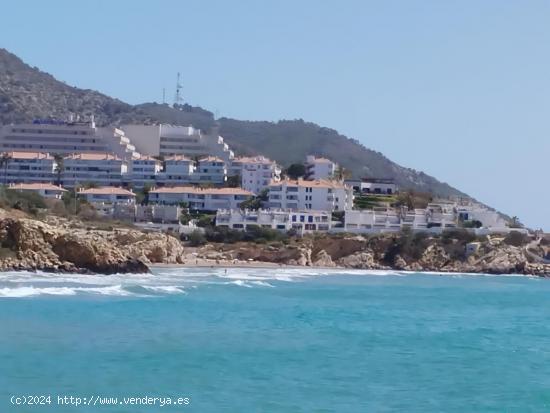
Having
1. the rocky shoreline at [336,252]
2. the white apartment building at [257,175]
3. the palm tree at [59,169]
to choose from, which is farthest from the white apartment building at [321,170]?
the palm tree at [59,169]

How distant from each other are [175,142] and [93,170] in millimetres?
16214

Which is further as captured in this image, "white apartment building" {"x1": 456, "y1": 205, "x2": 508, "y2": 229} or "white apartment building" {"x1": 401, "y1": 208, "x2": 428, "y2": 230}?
"white apartment building" {"x1": 456, "y1": 205, "x2": 508, "y2": 229}

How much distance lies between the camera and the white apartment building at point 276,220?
85.9m

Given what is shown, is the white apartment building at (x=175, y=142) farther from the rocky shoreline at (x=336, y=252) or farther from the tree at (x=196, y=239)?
the rocky shoreline at (x=336, y=252)

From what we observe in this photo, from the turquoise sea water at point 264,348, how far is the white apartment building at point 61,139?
197 ft

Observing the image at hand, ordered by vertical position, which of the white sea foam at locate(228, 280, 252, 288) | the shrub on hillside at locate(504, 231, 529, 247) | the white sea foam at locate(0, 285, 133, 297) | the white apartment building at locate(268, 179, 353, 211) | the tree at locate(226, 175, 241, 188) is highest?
the tree at locate(226, 175, 241, 188)

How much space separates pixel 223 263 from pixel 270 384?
173 feet

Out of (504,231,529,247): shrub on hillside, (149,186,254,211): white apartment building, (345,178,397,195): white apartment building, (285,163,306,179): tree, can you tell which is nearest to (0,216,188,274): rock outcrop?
(149,186,254,211): white apartment building

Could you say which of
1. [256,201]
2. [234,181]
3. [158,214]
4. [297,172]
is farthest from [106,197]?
[297,172]

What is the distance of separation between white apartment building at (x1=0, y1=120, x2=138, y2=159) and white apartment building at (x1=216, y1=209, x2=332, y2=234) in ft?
85.5

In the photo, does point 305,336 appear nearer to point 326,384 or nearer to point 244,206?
point 326,384

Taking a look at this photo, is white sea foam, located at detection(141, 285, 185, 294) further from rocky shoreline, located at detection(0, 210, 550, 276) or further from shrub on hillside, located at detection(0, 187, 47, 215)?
shrub on hillside, located at detection(0, 187, 47, 215)

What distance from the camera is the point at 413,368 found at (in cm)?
2598

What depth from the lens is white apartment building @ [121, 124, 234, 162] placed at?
11400 cm
